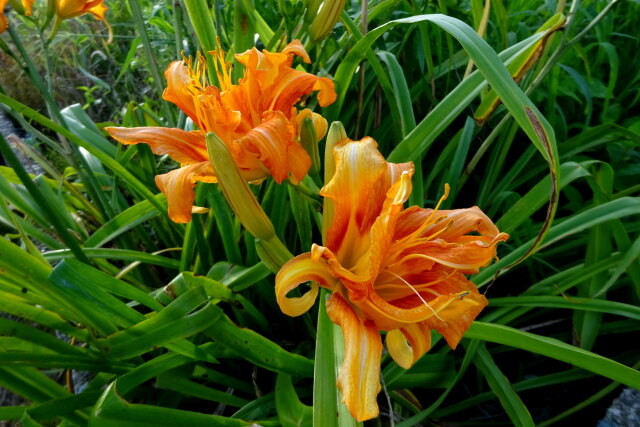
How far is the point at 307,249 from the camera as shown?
973 millimetres

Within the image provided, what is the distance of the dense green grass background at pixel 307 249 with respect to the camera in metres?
0.72

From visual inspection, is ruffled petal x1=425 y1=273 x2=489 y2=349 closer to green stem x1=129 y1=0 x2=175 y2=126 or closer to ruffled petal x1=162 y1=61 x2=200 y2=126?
ruffled petal x1=162 y1=61 x2=200 y2=126

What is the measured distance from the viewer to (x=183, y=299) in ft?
2.27

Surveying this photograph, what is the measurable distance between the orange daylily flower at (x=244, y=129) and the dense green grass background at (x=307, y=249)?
0.32 ft

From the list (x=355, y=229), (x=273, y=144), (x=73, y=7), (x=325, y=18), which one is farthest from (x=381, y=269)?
(x=73, y=7)

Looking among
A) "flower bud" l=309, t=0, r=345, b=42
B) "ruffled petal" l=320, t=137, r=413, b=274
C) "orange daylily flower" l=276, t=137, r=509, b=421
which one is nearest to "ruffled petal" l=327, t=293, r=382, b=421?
"orange daylily flower" l=276, t=137, r=509, b=421

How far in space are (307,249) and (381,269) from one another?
1.20 ft

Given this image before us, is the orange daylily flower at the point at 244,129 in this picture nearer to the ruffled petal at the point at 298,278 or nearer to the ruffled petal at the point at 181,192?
the ruffled petal at the point at 181,192

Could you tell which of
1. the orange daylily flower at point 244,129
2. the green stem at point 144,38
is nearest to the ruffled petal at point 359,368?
the orange daylily flower at point 244,129

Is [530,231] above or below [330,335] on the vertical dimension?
below

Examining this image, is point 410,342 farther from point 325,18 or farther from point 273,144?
point 325,18

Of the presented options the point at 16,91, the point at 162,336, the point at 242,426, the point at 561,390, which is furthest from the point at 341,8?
the point at 16,91

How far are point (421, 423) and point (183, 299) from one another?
0.61 meters

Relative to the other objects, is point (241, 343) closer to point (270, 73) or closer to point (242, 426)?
point (242, 426)
